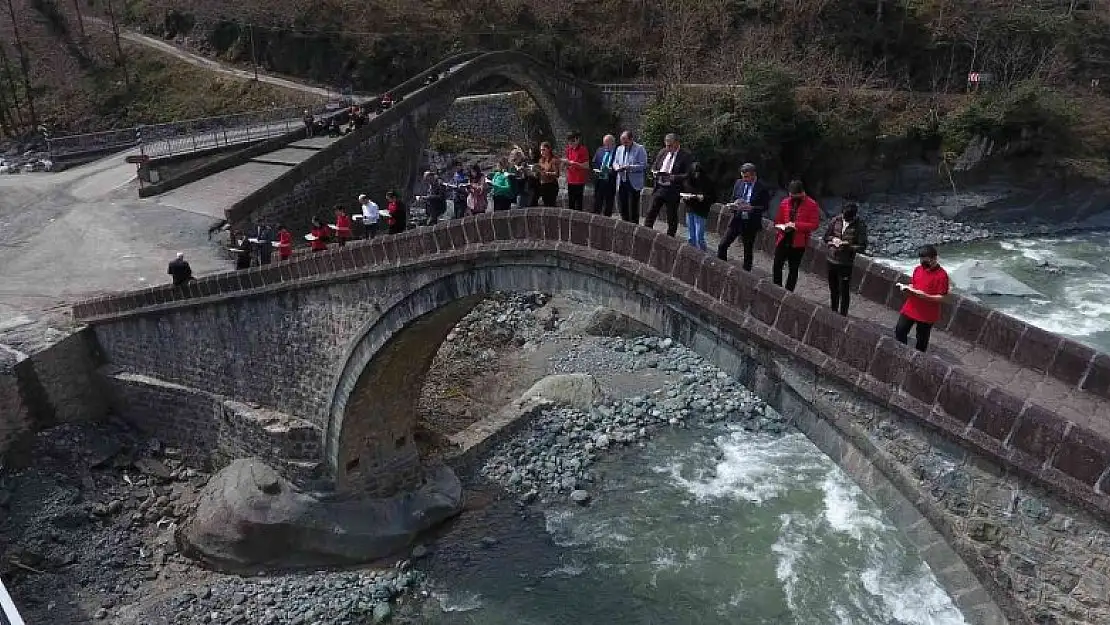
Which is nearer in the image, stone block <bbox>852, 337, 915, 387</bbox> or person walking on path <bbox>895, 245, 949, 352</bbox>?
stone block <bbox>852, 337, 915, 387</bbox>

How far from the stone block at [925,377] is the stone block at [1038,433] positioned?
0.75 m

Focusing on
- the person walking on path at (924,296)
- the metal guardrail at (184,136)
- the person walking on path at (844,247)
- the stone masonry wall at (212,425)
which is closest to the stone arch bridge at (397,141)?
the metal guardrail at (184,136)

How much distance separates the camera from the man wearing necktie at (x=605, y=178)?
1138 cm

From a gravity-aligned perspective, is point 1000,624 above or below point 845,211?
below

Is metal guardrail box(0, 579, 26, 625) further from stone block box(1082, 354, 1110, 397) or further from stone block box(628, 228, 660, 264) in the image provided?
stone block box(1082, 354, 1110, 397)

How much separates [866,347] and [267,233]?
14.2 metres

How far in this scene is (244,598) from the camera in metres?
13.6

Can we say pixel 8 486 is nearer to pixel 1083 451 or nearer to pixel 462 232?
pixel 462 232

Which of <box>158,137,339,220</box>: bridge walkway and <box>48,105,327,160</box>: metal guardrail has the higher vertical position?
<box>48,105,327,160</box>: metal guardrail

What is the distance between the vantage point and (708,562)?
46.7 ft

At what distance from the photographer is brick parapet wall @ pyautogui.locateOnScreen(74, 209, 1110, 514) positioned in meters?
6.48

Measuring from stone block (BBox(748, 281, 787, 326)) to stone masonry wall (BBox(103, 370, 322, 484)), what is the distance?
9.14 m

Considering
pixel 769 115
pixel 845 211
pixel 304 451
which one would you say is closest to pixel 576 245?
pixel 845 211

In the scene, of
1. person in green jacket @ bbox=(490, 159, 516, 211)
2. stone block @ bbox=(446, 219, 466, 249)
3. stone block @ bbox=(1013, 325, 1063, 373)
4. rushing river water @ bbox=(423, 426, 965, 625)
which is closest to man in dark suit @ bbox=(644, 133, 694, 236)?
person in green jacket @ bbox=(490, 159, 516, 211)
